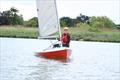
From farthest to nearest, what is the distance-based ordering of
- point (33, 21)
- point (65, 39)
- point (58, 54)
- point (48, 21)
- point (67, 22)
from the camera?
point (67, 22), point (33, 21), point (48, 21), point (58, 54), point (65, 39)

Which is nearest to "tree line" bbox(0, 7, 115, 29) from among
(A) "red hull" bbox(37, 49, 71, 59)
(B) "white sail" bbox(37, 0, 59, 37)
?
(B) "white sail" bbox(37, 0, 59, 37)

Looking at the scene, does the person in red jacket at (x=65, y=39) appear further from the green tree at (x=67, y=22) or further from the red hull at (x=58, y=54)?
the green tree at (x=67, y=22)

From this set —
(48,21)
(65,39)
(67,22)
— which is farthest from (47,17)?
(67,22)

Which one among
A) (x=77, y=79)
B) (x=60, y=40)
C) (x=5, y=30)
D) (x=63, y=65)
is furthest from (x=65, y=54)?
(x=5, y=30)

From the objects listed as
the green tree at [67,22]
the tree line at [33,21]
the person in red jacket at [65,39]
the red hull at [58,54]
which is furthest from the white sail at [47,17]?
the green tree at [67,22]

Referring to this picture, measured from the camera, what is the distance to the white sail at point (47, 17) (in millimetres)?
29805

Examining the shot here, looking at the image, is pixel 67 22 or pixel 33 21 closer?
pixel 33 21

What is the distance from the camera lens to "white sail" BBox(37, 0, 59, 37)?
97.8 ft

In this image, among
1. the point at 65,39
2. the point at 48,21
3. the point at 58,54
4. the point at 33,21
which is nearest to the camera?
the point at 65,39

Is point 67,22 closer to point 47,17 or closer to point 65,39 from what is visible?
point 47,17

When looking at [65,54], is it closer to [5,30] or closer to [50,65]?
[50,65]

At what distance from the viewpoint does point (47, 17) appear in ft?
99.3

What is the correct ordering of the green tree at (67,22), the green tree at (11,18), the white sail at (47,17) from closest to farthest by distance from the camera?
1. the white sail at (47,17)
2. the green tree at (11,18)
3. the green tree at (67,22)

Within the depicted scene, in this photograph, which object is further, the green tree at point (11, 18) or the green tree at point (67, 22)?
the green tree at point (67, 22)
